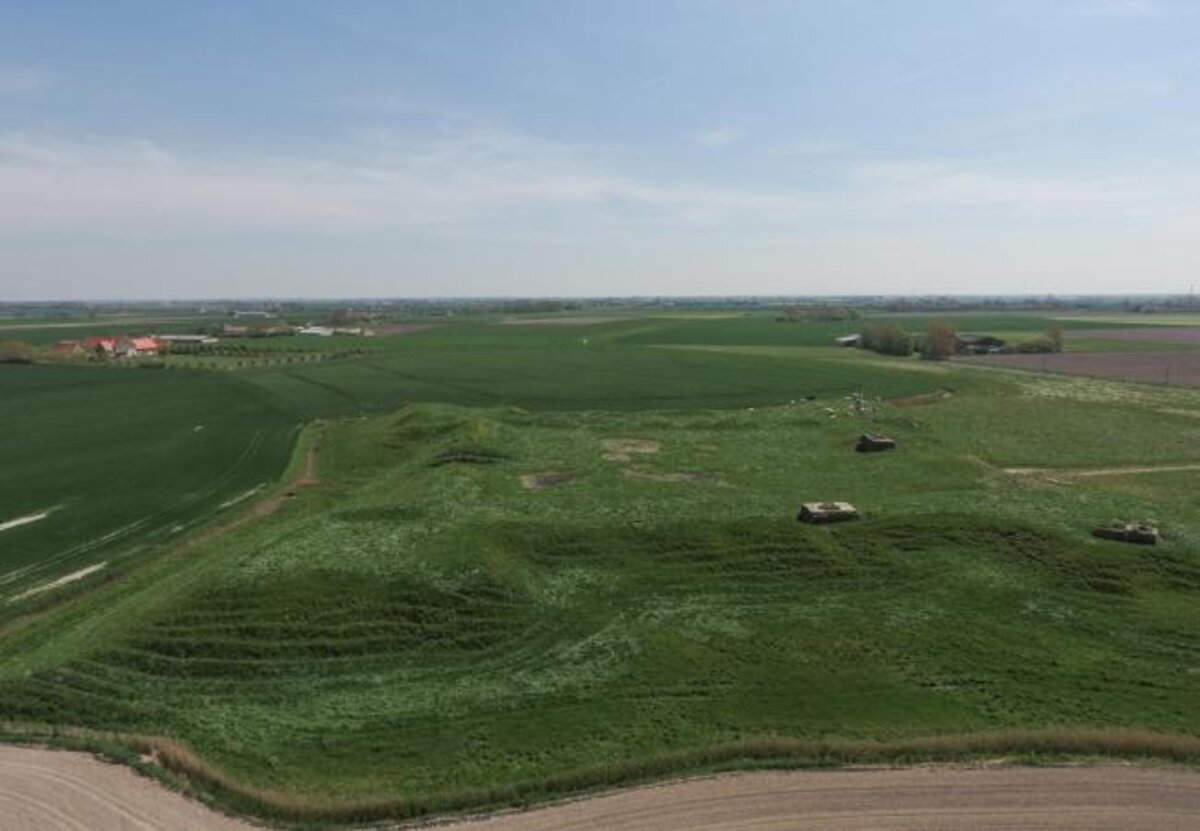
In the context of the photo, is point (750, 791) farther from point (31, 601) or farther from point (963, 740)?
point (31, 601)

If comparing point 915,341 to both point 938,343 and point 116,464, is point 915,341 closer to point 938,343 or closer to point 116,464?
point 938,343

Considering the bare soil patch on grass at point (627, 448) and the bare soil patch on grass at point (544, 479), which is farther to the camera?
the bare soil patch on grass at point (627, 448)

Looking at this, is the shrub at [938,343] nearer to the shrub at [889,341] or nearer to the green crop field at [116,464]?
the shrub at [889,341]

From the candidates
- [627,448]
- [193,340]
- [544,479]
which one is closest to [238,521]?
[544,479]

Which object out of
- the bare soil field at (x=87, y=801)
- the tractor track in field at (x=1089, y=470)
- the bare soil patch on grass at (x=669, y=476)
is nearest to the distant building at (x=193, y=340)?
the bare soil patch on grass at (x=669, y=476)

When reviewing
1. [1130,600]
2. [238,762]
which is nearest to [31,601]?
[238,762]
